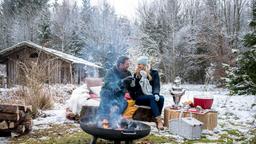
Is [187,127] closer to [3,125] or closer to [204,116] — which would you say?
[204,116]

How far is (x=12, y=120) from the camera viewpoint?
455 centimetres

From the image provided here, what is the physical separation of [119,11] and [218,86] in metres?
12.0

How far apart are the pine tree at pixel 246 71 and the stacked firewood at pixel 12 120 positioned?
3270 mm

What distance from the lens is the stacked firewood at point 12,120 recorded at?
14.9ft

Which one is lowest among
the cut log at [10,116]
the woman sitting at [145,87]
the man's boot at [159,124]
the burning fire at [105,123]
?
the man's boot at [159,124]

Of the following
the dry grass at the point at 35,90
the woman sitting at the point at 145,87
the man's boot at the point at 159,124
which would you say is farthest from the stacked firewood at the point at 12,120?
the man's boot at the point at 159,124

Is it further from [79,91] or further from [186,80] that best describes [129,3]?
[79,91]

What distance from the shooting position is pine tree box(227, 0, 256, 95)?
4.56 metres

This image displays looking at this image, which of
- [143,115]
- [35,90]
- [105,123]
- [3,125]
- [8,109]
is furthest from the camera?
[35,90]

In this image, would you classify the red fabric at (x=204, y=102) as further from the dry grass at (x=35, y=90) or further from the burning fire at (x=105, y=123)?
the dry grass at (x=35, y=90)

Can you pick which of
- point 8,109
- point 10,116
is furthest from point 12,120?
point 8,109

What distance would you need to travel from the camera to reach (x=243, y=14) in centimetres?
1889

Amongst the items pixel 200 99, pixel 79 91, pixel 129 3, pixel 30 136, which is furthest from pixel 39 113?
pixel 129 3

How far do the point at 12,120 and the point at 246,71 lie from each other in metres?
3.62
